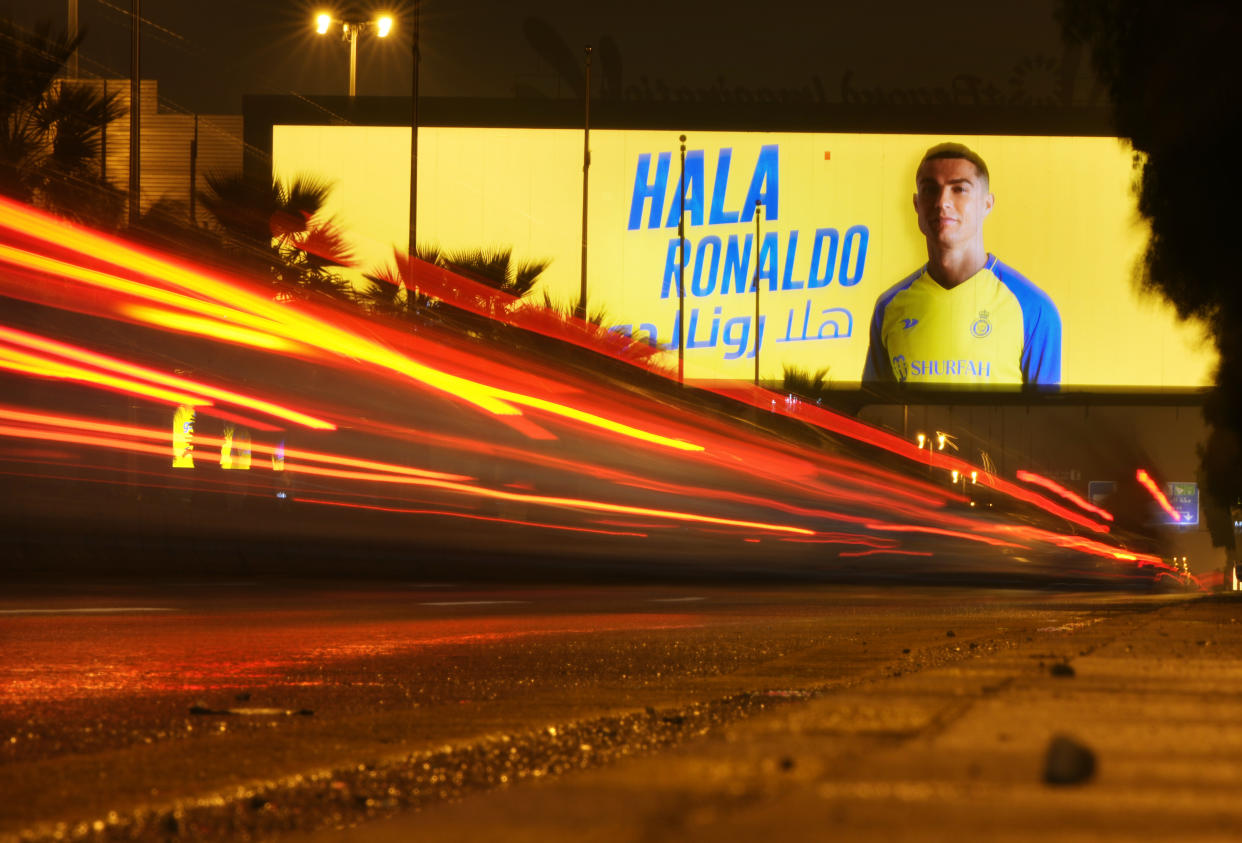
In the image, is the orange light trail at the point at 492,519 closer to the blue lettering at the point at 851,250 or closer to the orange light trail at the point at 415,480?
the orange light trail at the point at 415,480

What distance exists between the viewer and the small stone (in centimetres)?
331

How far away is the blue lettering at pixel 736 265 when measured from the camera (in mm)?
59750

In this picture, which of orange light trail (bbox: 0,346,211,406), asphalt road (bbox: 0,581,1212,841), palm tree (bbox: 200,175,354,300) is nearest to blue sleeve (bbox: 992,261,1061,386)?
palm tree (bbox: 200,175,354,300)

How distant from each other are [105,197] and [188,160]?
1437 inches

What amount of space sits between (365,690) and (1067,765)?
471 centimetres

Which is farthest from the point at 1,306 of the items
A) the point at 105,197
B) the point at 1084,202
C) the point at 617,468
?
the point at 1084,202

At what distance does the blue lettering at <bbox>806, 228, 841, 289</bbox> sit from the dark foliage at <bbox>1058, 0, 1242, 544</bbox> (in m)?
38.0

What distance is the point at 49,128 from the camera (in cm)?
2877

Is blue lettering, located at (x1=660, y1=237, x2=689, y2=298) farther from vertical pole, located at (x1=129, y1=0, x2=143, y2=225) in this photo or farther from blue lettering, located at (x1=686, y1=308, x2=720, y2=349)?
vertical pole, located at (x1=129, y1=0, x2=143, y2=225)

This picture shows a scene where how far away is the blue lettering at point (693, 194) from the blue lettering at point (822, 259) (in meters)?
4.38

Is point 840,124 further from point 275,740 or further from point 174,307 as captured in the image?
point 275,740

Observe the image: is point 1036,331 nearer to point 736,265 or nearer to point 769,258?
point 769,258

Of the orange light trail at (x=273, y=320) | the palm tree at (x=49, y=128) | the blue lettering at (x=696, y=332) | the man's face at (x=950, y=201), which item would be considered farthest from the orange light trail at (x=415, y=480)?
the man's face at (x=950, y=201)

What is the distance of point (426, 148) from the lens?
61.0 meters
